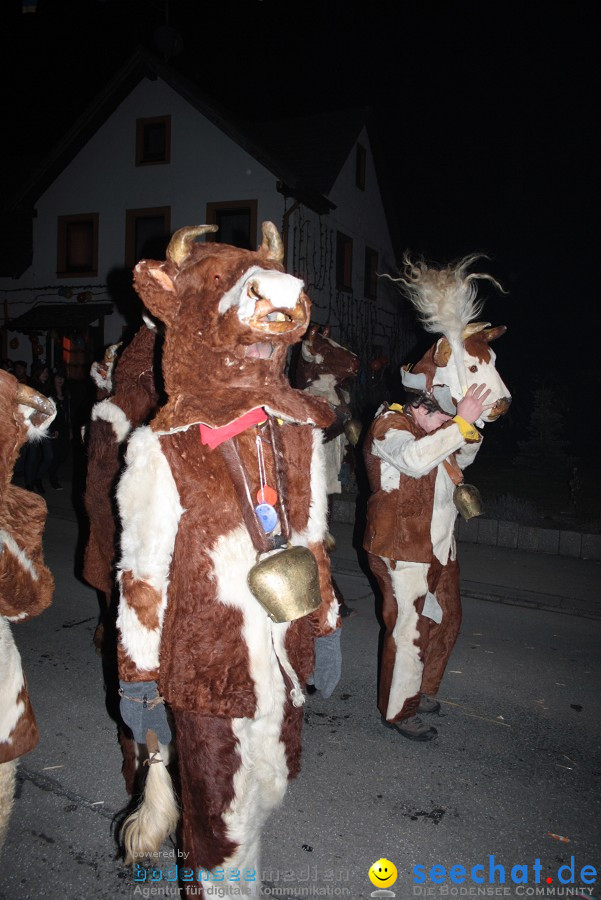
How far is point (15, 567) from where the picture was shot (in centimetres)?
229

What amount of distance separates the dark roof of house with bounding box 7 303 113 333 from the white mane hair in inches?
569

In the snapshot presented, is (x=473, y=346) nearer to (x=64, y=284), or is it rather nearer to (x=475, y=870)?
(x=475, y=870)

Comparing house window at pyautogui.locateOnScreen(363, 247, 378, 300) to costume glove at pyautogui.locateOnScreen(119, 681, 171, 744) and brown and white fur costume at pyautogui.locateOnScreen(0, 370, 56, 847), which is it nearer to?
brown and white fur costume at pyautogui.locateOnScreen(0, 370, 56, 847)

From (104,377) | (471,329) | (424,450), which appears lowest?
(424,450)

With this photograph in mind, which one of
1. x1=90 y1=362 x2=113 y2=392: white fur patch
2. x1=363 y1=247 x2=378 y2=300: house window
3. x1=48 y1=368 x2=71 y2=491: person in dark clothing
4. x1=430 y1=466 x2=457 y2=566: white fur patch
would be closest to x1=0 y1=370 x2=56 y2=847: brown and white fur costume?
x1=90 y1=362 x2=113 y2=392: white fur patch

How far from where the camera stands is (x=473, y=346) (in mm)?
3936

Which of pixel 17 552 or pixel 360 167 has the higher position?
pixel 360 167

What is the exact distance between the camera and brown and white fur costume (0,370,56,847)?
223 centimetres

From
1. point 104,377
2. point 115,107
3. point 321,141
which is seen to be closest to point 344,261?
point 321,141

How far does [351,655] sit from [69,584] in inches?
128

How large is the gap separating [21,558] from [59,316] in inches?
654

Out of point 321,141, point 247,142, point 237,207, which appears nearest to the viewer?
point 247,142

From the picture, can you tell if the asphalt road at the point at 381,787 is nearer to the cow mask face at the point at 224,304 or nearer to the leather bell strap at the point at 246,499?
the leather bell strap at the point at 246,499

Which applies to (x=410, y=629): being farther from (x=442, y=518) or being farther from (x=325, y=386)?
(x=325, y=386)
